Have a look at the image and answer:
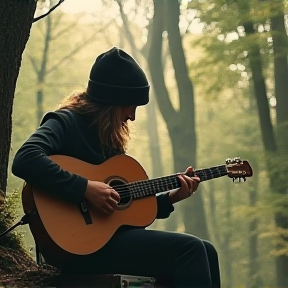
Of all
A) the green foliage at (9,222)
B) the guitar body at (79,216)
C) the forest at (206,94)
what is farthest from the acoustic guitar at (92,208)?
the forest at (206,94)

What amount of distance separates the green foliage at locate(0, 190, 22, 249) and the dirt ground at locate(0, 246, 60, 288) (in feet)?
0.22

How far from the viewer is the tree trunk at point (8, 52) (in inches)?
126

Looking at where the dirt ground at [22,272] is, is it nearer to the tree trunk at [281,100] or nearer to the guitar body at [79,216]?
the guitar body at [79,216]

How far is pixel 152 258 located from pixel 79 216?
1.06 feet

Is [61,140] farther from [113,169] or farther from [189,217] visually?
[189,217]

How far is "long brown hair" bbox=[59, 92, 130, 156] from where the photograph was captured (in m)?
2.63

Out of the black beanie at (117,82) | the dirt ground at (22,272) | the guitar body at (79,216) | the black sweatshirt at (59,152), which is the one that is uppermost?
the black beanie at (117,82)

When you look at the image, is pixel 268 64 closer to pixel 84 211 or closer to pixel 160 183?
pixel 160 183

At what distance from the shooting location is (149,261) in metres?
2.39

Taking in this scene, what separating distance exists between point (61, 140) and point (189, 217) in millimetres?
11853

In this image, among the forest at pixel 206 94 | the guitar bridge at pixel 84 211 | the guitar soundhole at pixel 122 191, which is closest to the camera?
the guitar bridge at pixel 84 211

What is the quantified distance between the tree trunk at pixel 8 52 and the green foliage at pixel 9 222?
0.10 metres

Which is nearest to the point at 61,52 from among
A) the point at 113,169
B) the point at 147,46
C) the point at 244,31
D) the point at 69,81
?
the point at 69,81

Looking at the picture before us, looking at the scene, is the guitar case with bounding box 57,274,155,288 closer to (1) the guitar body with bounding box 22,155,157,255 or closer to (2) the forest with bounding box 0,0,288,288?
(1) the guitar body with bounding box 22,155,157,255
